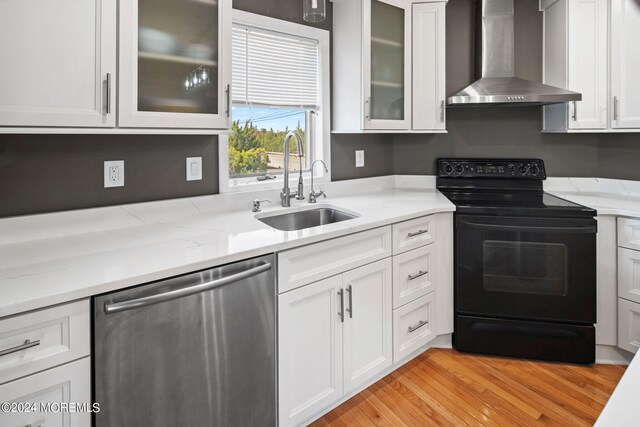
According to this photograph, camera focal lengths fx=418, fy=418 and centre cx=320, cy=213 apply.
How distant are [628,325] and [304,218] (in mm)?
1919

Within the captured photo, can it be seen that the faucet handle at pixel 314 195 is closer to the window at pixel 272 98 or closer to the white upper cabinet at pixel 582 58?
the window at pixel 272 98

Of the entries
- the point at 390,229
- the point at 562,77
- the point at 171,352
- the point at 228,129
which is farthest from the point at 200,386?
the point at 562,77

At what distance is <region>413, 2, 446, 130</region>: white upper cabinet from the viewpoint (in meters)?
2.84

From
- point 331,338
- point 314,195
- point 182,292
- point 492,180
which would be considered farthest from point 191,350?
point 492,180

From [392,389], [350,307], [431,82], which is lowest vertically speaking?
[392,389]

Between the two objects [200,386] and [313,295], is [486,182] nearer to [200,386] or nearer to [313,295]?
[313,295]

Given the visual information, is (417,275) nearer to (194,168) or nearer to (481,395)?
(481,395)

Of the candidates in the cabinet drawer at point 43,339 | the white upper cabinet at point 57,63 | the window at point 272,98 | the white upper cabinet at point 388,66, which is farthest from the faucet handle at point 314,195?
the cabinet drawer at point 43,339

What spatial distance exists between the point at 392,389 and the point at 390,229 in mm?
845

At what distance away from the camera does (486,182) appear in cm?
314

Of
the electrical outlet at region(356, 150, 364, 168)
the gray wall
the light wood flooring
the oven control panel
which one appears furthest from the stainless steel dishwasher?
the oven control panel

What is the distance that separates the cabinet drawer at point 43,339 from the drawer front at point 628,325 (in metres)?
2.65

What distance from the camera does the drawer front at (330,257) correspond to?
5.47 ft

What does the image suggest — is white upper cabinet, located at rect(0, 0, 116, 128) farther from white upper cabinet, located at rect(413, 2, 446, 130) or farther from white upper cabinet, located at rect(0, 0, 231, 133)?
white upper cabinet, located at rect(413, 2, 446, 130)
